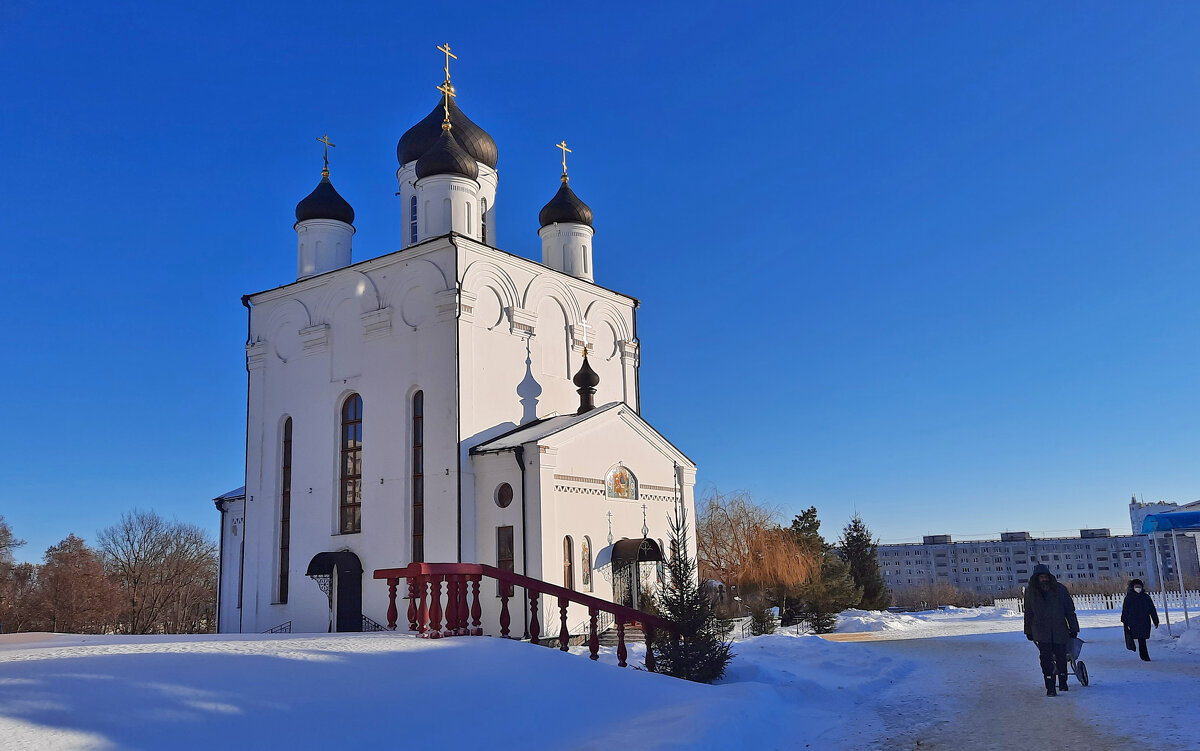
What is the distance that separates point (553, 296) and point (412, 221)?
3.81 metres

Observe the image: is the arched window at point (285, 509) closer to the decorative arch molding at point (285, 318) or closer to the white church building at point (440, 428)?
the white church building at point (440, 428)

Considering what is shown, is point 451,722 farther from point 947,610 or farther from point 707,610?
point 947,610

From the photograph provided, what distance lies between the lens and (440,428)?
55.6ft

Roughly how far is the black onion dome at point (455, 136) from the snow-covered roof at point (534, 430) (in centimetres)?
657

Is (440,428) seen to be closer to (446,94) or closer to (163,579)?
(446,94)

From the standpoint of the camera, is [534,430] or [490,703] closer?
[490,703]

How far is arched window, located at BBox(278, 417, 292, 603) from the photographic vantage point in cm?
1861

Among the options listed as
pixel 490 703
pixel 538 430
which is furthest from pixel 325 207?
pixel 490 703

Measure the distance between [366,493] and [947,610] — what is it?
20.0 m

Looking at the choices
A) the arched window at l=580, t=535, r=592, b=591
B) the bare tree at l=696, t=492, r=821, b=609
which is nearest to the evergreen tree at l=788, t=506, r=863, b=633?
the bare tree at l=696, t=492, r=821, b=609

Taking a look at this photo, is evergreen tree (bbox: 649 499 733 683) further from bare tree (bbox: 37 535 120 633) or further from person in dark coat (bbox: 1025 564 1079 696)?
bare tree (bbox: 37 535 120 633)

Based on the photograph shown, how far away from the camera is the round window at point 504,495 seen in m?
16.3

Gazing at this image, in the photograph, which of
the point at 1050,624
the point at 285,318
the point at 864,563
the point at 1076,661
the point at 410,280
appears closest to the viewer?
the point at 1050,624

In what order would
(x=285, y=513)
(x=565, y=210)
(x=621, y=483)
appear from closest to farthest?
1. (x=621, y=483)
2. (x=285, y=513)
3. (x=565, y=210)
